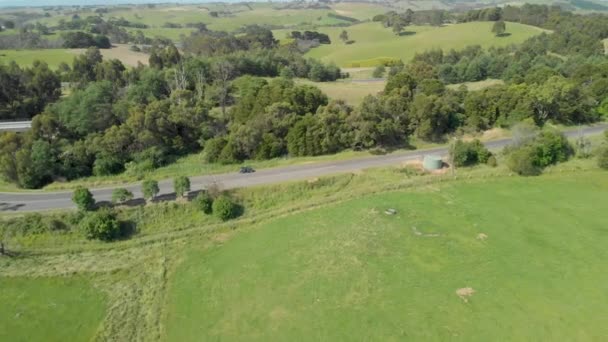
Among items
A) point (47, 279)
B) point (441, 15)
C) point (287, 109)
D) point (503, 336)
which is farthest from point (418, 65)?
point (441, 15)

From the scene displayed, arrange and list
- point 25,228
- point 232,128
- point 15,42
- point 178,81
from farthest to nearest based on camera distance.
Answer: point 15,42 < point 178,81 < point 232,128 < point 25,228

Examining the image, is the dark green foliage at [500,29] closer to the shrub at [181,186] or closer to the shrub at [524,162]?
the shrub at [524,162]

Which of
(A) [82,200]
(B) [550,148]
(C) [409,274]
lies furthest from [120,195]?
(B) [550,148]

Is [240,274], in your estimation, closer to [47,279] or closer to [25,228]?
[47,279]

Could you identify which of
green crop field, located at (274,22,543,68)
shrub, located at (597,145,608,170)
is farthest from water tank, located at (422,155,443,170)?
green crop field, located at (274,22,543,68)

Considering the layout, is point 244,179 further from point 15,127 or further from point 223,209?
point 15,127

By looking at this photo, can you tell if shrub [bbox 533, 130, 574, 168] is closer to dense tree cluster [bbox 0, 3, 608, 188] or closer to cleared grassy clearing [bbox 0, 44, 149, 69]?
dense tree cluster [bbox 0, 3, 608, 188]
